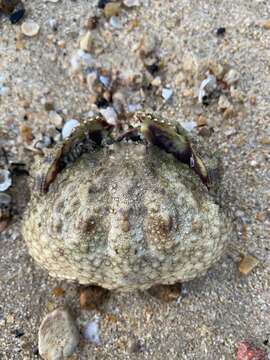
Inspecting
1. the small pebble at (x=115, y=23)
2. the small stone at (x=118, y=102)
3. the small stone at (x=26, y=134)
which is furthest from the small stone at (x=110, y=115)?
the small pebble at (x=115, y=23)

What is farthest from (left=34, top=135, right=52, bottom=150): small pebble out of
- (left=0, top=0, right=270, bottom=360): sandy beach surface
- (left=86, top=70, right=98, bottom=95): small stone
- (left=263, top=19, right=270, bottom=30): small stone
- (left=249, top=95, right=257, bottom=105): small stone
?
(left=263, top=19, right=270, bottom=30): small stone

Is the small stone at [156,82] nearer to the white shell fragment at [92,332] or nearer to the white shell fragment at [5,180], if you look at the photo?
the white shell fragment at [5,180]

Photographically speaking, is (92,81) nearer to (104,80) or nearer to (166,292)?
(104,80)

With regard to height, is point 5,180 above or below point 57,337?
above

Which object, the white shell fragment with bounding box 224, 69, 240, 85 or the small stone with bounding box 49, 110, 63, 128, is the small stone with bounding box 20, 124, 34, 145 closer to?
the small stone with bounding box 49, 110, 63, 128

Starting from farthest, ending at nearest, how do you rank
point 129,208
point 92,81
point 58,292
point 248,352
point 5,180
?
point 92,81, point 5,180, point 58,292, point 248,352, point 129,208

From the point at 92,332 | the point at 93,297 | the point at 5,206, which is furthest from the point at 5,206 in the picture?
the point at 92,332
